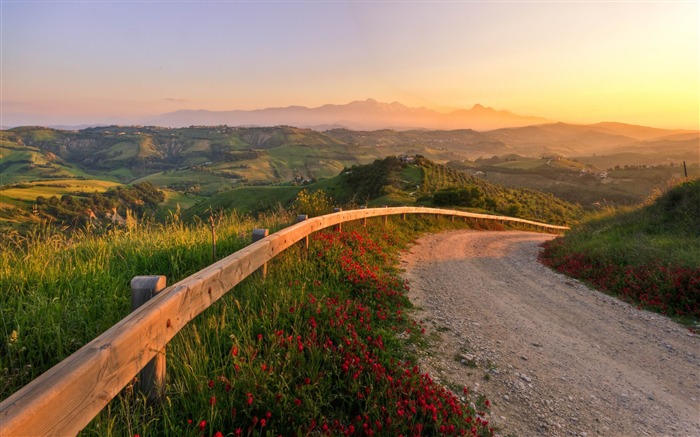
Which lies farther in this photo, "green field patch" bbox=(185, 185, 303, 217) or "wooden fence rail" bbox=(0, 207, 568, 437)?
"green field patch" bbox=(185, 185, 303, 217)

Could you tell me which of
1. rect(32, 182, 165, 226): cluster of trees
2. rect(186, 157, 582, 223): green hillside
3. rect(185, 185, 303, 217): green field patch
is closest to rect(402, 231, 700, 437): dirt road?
rect(186, 157, 582, 223): green hillside

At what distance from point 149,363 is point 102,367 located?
865 millimetres

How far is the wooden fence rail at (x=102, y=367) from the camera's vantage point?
1536 millimetres

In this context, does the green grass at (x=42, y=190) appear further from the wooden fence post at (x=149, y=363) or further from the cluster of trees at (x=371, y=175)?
the wooden fence post at (x=149, y=363)

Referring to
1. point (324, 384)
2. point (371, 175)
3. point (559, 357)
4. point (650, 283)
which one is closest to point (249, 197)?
point (371, 175)

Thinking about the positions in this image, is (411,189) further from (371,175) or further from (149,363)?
(149,363)

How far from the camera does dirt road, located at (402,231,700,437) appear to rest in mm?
3961

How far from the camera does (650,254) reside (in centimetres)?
938

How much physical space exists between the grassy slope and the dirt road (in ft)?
2.51

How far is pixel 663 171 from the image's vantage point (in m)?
123

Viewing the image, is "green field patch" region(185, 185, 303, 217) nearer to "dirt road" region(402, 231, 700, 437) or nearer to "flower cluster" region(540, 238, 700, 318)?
"flower cluster" region(540, 238, 700, 318)

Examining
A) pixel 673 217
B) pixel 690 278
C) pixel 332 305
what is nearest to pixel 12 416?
pixel 332 305

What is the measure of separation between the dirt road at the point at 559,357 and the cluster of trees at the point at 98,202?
2610 inches

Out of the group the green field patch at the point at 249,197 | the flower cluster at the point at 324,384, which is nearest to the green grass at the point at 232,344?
the flower cluster at the point at 324,384
